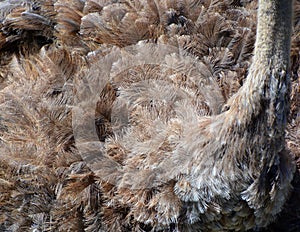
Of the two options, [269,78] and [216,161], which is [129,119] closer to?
[216,161]

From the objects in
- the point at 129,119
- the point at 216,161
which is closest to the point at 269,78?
the point at 216,161

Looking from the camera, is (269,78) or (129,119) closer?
(269,78)

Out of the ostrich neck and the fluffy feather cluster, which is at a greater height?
the ostrich neck

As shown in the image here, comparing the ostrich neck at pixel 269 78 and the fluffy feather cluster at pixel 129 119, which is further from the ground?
the ostrich neck at pixel 269 78

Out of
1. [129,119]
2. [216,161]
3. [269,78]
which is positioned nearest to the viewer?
[269,78]

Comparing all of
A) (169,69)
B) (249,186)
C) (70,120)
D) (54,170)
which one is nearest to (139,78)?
(169,69)

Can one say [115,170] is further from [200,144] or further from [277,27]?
[277,27]
